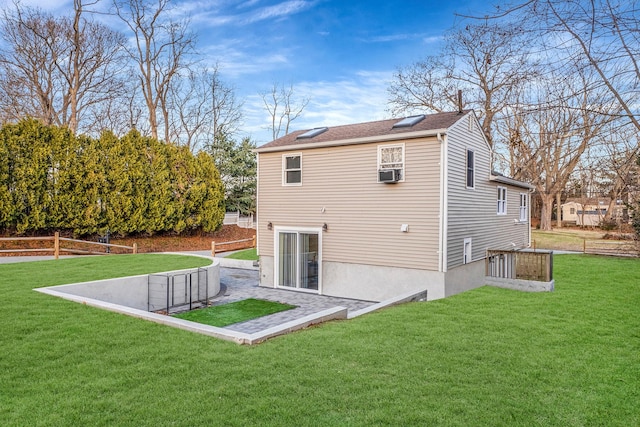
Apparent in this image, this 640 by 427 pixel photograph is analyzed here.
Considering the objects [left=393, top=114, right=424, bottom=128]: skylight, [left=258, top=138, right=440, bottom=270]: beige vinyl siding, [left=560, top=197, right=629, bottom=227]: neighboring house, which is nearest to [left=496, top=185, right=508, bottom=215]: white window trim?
[left=393, top=114, right=424, bottom=128]: skylight

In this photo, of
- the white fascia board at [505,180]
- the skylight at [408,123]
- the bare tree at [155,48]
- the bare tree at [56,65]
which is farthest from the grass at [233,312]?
the bare tree at [155,48]

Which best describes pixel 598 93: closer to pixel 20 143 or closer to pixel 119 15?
pixel 20 143

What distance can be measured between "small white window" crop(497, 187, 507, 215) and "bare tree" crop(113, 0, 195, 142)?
20.7 meters

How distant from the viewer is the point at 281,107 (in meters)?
34.2

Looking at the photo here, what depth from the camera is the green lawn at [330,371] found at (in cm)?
344

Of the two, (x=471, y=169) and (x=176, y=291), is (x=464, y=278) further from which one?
(x=176, y=291)

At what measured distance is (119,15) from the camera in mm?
24203

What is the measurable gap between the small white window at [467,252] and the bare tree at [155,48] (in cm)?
2109

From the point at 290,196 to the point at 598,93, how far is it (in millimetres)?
9304

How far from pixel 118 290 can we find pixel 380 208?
22.7 feet

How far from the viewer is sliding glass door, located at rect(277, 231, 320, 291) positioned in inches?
475


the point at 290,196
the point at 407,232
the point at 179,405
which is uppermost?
the point at 290,196

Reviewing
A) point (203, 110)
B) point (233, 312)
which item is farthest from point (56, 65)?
point (233, 312)

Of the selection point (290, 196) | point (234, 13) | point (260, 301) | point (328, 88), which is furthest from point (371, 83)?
point (260, 301)
